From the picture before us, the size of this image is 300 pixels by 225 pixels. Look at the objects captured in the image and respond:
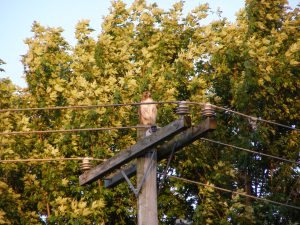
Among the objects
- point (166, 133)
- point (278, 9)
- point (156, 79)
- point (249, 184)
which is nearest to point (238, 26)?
point (278, 9)

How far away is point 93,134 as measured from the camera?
622 inches

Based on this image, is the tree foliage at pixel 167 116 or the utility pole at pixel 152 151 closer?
the utility pole at pixel 152 151

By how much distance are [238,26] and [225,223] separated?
6183 mm

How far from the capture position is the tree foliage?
1519 cm

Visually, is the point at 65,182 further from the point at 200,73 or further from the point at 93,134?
the point at 200,73

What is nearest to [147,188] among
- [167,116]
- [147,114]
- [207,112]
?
[147,114]

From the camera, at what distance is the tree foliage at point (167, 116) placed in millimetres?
15188

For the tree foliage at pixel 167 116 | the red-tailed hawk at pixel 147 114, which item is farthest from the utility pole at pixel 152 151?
the tree foliage at pixel 167 116

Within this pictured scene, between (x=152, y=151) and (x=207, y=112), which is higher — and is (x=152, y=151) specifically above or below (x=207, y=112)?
below

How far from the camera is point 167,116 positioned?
1611 cm

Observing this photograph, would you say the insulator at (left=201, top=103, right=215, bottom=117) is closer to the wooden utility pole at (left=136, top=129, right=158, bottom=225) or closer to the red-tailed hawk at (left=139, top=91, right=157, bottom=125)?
the red-tailed hawk at (left=139, top=91, right=157, bottom=125)

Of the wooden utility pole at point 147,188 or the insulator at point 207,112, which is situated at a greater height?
the insulator at point 207,112

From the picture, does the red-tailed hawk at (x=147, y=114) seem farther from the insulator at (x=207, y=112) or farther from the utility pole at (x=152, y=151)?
the insulator at (x=207, y=112)

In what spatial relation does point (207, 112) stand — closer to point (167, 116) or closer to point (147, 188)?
point (147, 188)
